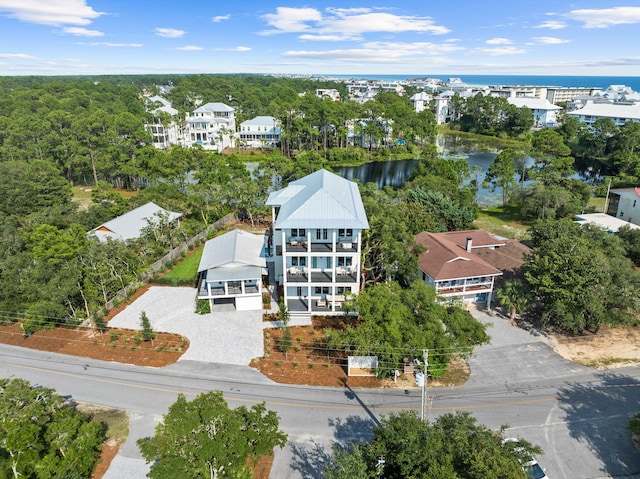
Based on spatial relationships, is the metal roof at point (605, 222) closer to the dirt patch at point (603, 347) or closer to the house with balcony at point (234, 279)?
the dirt patch at point (603, 347)

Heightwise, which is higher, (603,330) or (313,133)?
(313,133)

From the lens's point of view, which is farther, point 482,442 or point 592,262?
point 592,262

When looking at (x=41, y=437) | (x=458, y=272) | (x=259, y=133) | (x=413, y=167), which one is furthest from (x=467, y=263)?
(x=259, y=133)

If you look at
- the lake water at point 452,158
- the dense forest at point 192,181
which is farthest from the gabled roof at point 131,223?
the lake water at point 452,158

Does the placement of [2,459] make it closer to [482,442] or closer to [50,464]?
[50,464]

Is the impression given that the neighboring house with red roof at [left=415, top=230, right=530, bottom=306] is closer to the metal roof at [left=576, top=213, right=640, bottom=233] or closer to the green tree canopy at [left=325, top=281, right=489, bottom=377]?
the green tree canopy at [left=325, top=281, right=489, bottom=377]

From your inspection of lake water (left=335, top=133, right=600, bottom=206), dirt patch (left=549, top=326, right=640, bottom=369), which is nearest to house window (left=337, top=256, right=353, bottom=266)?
dirt patch (left=549, top=326, right=640, bottom=369)

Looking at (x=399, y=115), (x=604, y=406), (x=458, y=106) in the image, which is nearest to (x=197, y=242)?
(x=604, y=406)
